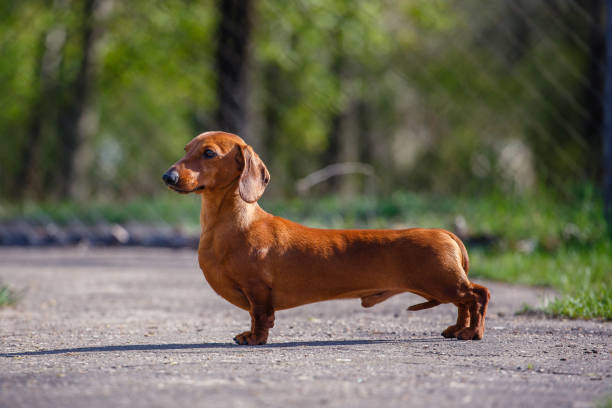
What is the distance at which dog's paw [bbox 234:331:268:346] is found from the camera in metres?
3.50

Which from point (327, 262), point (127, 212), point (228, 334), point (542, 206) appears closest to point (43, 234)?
point (127, 212)

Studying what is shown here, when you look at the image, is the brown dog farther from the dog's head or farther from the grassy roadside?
the grassy roadside

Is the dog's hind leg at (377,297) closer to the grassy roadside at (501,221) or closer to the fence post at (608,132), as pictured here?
the grassy roadside at (501,221)

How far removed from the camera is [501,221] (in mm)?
8234

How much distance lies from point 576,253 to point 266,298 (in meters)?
4.36

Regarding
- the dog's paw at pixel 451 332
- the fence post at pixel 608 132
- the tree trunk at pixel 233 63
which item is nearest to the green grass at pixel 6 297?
the dog's paw at pixel 451 332

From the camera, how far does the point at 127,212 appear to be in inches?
453

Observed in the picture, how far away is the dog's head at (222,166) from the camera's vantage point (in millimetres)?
3404

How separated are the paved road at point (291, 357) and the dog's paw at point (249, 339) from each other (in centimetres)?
5

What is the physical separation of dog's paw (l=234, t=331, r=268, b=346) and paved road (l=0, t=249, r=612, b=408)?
0.18ft

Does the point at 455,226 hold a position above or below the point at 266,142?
below

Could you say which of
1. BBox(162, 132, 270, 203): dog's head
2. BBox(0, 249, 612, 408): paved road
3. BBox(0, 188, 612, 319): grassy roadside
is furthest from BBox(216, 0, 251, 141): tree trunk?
Answer: BBox(162, 132, 270, 203): dog's head

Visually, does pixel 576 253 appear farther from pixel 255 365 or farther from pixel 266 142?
pixel 266 142

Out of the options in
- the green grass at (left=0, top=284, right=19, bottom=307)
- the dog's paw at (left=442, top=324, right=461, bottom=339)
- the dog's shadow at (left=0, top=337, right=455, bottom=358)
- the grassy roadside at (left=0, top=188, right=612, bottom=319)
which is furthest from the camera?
the grassy roadside at (left=0, top=188, right=612, bottom=319)
